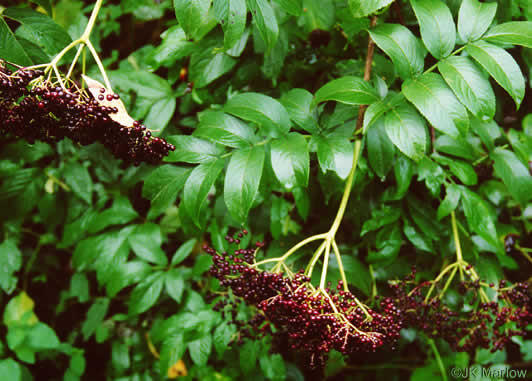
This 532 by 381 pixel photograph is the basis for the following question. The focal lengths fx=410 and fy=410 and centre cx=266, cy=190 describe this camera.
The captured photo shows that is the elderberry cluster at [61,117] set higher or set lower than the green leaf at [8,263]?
higher

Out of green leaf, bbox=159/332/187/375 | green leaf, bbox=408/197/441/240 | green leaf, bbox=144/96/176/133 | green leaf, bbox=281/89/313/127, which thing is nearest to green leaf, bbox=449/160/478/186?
green leaf, bbox=408/197/441/240

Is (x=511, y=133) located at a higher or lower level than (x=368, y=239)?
higher

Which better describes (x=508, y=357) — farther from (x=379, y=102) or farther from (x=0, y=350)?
(x=0, y=350)

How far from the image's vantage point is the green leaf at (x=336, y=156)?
131 centimetres

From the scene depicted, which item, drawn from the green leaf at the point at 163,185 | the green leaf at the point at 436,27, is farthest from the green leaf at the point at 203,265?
the green leaf at the point at 436,27

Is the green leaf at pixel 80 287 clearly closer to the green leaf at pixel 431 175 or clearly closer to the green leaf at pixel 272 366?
the green leaf at pixel 272 366

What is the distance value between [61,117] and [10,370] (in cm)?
174

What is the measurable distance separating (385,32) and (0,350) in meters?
2.60

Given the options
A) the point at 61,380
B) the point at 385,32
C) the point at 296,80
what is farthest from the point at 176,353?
the point at 385,32

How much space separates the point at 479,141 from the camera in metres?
1.93

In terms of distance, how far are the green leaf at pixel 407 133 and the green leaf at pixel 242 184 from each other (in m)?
0.42

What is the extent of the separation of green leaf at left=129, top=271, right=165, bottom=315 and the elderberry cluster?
3.30 feet

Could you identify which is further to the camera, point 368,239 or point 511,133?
point 368,239

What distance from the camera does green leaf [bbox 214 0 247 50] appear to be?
1193mm
